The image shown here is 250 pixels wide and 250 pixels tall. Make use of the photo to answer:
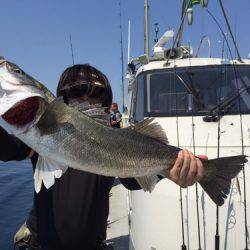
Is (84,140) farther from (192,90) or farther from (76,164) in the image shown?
(192,90)

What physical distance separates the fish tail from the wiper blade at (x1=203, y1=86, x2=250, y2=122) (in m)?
2.47

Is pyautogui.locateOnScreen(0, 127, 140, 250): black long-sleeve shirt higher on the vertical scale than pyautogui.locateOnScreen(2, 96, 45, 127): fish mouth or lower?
lower

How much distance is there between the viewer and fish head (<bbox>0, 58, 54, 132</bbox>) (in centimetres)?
236

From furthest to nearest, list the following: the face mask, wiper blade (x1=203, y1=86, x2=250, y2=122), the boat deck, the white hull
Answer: the boat deck < wiper blade (x1=203, y1=86, x2=250, y2=122) < the white hull < the face mask

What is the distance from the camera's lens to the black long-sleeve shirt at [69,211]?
288cm

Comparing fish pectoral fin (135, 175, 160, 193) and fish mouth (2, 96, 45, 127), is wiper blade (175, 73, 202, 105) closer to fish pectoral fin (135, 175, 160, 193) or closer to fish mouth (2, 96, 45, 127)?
fish pectoral fin (135, 175, 160, 193)

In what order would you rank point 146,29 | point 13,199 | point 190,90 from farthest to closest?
point 146,29 < point 13,199 < point 190,90

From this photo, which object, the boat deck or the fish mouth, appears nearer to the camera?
the fish mouth

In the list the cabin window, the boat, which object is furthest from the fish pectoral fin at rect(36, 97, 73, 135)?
the cabin window

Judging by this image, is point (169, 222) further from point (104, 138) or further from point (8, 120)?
point (8, 120)

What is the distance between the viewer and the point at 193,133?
16.9ft

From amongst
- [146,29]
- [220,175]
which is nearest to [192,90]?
[220,175]

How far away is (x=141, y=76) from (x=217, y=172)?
140 inches

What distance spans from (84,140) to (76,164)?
155 millimetres
